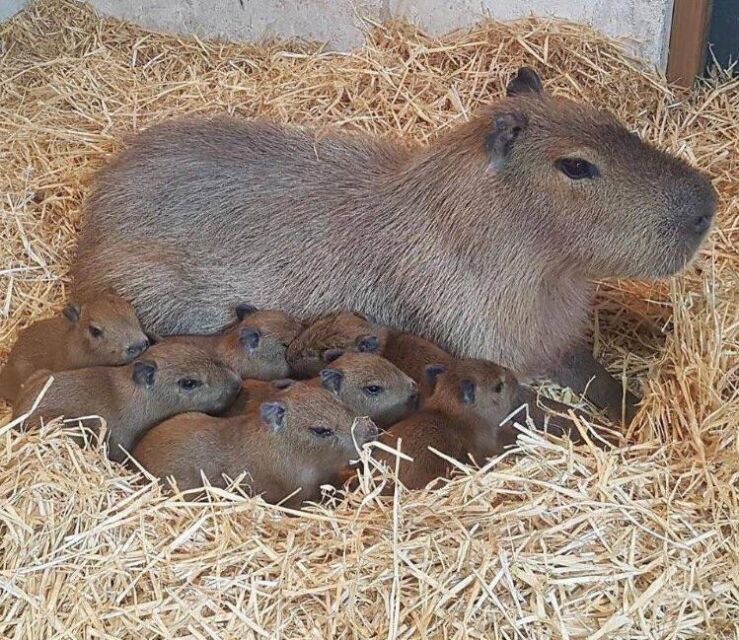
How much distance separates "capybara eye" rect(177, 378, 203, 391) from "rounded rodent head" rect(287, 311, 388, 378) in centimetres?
37

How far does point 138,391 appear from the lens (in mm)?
3455

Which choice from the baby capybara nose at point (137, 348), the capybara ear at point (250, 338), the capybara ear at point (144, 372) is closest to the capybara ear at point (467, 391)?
the capybara ear at point (250, 338)

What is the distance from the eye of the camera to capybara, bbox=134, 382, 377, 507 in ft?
10.7

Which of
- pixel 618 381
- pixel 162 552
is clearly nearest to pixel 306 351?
pixel 162 552

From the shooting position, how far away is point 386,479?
10.3ft

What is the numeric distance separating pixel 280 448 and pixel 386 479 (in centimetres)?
38

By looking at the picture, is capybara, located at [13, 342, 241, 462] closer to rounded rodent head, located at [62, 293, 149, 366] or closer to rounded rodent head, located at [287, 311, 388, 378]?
rounded rodent head, located at [62, 293, 149, 366]

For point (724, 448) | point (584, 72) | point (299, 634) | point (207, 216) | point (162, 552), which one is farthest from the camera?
point (584, 72)

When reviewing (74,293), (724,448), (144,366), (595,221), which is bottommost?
(74,293)

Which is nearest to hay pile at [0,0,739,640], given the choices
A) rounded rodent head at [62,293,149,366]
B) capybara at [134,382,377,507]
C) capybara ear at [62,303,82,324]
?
capybara at [134,382,377,507]

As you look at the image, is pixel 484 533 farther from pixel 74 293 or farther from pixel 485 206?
pixel 74 293

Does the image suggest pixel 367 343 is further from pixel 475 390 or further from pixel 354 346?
pixel 475 390

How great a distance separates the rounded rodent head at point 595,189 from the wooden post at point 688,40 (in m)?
1.72

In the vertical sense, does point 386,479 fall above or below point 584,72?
below
